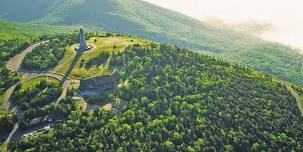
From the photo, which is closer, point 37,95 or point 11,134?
point 11,134

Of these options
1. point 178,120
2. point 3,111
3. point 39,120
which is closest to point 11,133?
point 39,120

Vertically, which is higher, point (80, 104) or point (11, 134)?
point (80, 104)

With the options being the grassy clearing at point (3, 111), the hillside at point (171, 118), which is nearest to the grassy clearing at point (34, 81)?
the hillside at point (171, 118)

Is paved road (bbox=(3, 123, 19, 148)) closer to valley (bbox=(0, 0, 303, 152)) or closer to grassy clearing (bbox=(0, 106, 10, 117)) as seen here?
valley (bbox=(0, 0, 303, 152))

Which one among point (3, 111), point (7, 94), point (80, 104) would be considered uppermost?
point (80, 104)

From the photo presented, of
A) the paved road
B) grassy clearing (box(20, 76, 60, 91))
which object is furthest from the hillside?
grassy clearing (box(20, 76, 60, 91))

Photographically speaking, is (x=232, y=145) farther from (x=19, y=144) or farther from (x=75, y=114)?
(x=19, y=144)

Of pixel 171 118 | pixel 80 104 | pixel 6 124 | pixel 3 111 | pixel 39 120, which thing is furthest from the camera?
pixel 80 104

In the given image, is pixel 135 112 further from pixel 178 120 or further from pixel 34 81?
pixel 34 81

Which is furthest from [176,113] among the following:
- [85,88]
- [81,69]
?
[81,69]
